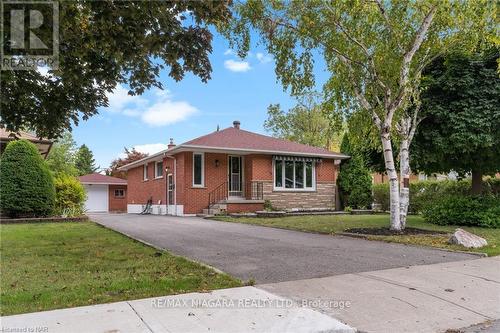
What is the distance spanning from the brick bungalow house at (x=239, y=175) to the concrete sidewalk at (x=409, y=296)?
14.2 m

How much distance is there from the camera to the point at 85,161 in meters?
55.8

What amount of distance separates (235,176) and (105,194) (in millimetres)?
19106

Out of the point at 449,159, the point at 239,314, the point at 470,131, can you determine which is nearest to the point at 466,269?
the point at 239,314

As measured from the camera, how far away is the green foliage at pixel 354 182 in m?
23.5

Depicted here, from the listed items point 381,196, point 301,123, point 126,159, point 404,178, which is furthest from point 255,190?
point 126,159

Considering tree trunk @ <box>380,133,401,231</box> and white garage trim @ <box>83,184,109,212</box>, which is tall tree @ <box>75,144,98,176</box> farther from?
tree trunk @ <box>380,133,401,231</box>

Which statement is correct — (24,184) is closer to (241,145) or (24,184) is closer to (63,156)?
(241,145)

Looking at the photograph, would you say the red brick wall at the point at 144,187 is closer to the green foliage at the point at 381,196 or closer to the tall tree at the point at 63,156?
the tall tree at the point at 63,156

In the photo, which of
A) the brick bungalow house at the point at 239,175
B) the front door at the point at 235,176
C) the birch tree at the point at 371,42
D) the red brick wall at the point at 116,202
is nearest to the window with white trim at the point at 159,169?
the brick bungalow house at the point at 239,175

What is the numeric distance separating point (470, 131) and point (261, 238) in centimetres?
705

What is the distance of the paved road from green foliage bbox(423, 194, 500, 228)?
5.30 meters

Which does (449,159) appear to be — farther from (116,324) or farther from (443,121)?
(116,324)

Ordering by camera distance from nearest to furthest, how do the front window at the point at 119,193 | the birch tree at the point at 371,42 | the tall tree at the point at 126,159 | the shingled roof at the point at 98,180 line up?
the birch tree at the point at 371,42, the shingled roof at the point at 98,180, the front window at the point at 119,193, the tall tree at the point at 126,159

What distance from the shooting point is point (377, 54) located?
37.6 feet
